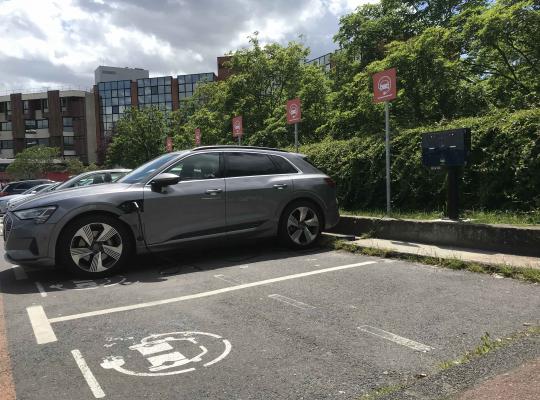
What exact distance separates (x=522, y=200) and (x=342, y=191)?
3881 mm

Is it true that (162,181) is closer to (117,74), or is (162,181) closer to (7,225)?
(7,225)

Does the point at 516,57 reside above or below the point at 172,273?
above

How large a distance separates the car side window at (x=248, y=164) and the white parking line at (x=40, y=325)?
3.22 m

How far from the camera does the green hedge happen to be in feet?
23.8

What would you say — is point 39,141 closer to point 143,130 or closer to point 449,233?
point 143,130

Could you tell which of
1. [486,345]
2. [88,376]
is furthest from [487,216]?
[88,376]

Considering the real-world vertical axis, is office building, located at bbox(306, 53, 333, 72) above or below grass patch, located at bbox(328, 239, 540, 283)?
above

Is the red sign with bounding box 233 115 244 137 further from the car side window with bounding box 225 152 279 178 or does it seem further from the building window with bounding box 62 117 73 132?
the building window with bounding box 62 117 73 132

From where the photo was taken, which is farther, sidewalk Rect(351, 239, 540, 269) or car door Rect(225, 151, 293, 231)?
car door Rect(225, 151, 293, 231)

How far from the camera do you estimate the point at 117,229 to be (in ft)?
21.5

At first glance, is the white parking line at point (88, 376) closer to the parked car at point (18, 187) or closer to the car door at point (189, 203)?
the car door at point (189, 203)

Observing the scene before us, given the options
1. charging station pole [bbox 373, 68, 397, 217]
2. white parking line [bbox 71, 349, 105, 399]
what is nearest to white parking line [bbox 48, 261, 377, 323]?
white parking line [bbox 71, 349, 105, 399]

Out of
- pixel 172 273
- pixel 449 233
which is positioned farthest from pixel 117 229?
pixel 449 233

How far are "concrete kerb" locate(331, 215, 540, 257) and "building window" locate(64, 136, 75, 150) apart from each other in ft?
295
